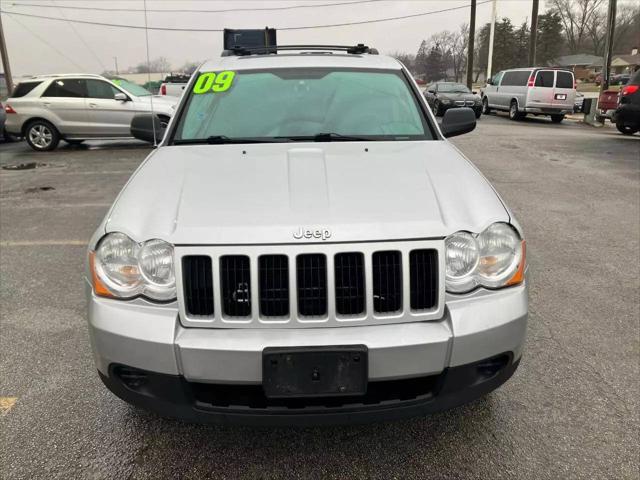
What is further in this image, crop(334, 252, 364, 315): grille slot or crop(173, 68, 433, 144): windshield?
crop(173, 68, 433, 144): windshield

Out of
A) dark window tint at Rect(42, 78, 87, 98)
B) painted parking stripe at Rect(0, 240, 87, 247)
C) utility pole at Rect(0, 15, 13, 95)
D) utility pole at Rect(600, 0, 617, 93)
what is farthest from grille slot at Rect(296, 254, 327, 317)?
utility pole at Rect(0, 15, 13, 95)

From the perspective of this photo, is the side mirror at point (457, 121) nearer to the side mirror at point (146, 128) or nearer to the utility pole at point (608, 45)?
the side mirror at point (146, 128)

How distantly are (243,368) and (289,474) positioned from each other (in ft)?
2.03

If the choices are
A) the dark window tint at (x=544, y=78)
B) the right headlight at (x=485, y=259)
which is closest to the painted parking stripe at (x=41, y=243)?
the right headlight at (x=485, y=259)

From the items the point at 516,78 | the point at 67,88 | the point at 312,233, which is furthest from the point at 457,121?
the point at 516,78

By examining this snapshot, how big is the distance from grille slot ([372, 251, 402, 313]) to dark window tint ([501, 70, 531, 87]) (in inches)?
793

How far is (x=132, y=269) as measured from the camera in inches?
83.1

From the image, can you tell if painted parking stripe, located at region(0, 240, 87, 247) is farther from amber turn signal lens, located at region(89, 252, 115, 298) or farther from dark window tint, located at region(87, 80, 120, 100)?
dark window tint, located at region(87, 80, 120, 100)

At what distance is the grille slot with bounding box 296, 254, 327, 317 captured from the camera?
2.00 metres

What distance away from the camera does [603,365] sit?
3.08 meters

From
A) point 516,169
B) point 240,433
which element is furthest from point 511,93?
point 240,433

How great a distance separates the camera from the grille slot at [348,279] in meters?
2.01

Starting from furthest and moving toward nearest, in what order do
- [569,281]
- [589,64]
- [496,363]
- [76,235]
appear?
[589,64], [76,235], [569,281], [496,363]

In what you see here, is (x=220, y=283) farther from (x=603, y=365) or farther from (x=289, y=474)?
(x=603, y=365)
